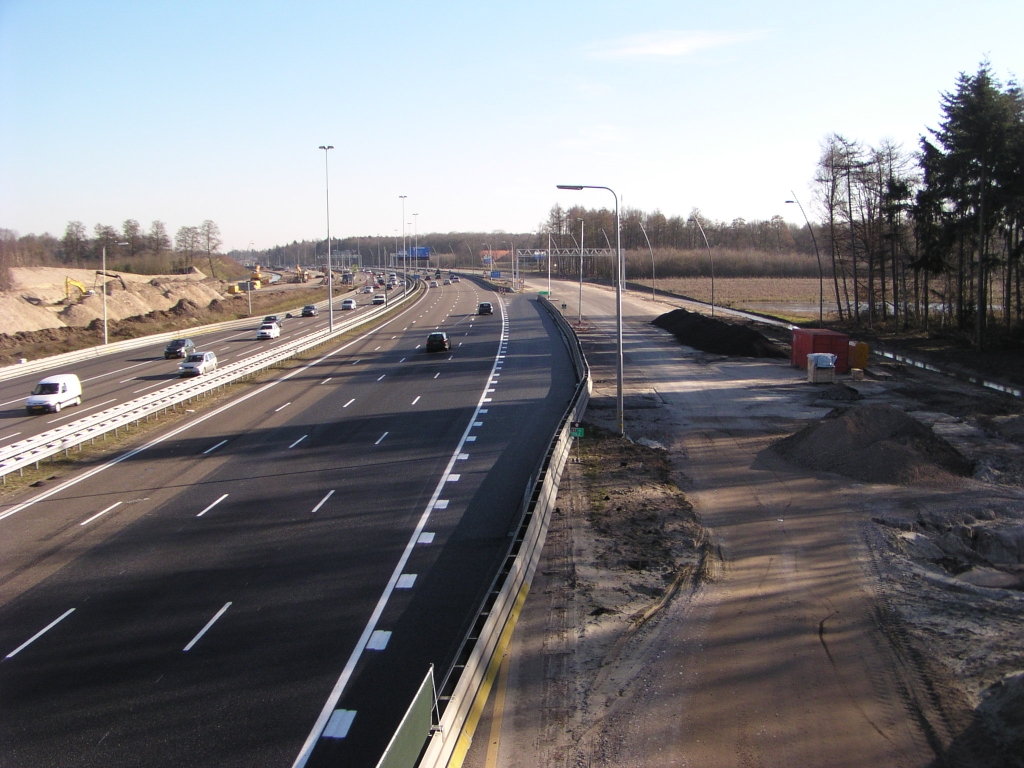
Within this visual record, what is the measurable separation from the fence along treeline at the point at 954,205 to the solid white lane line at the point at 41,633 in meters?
43.4

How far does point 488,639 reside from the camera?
11141mm

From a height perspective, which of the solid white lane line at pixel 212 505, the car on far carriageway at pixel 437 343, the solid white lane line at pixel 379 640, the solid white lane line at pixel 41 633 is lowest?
the solid white lane line at pixel 41 633

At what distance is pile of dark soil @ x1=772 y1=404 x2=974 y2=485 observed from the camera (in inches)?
848

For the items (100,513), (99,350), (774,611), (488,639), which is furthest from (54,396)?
(774,611)

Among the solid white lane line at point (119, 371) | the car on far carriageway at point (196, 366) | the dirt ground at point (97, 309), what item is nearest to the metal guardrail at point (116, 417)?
the car on far carriageway at point (196, 366)

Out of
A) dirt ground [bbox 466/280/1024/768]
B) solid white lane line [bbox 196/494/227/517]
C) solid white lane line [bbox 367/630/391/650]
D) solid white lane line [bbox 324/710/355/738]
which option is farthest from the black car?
solid white lane line [bbox 324/710/355/738]

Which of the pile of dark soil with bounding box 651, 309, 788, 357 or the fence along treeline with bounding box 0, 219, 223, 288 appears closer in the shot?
the pile of dark soil with bounding box 651, 309, 788, 357

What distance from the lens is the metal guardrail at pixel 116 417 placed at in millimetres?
22656

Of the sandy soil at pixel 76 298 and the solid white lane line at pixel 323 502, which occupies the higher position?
the sandy soil at pixel 76 298

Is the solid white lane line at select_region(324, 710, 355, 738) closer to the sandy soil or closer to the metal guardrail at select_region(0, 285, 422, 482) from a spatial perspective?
the metal guardrail at select_region(0, 285, 422, 482)

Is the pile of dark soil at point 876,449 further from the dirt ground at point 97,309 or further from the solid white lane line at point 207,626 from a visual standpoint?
the dirt ground at point 97,309

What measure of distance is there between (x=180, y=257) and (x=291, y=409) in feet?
493

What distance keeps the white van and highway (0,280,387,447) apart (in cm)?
37

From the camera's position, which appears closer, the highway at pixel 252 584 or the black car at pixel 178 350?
the highway at pixel 252 584
